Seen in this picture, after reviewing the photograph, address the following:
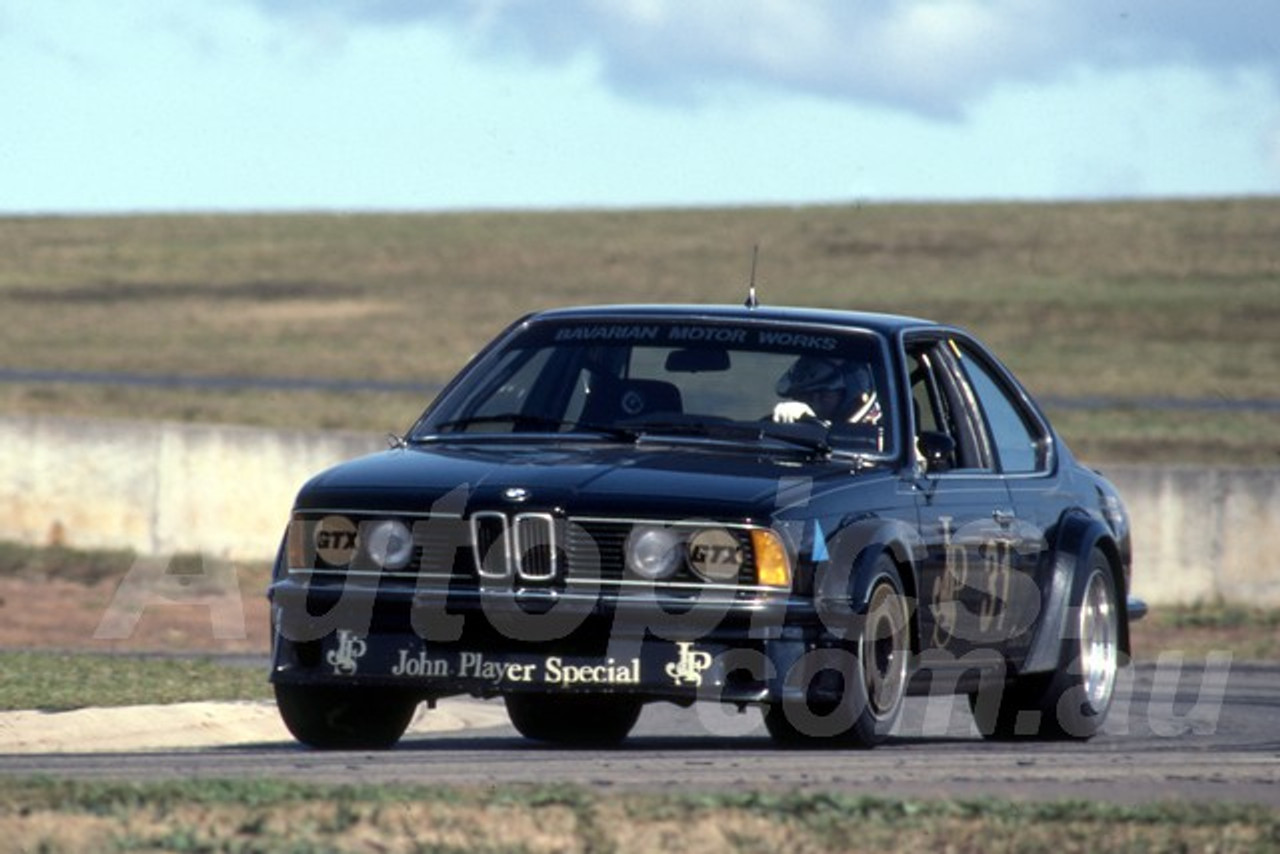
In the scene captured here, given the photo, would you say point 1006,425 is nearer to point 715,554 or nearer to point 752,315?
point 752,315

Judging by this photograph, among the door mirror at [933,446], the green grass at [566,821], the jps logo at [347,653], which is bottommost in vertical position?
the green grass at [566,821]

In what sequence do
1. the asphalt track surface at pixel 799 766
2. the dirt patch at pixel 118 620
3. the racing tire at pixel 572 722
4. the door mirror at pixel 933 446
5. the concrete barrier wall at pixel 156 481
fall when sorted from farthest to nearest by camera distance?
1. the concrete barrier wall at pixel 156 481
2. the dirt patch at pixel 118 620
3. the racing tire at pixel 572 722
4. the door mirror at pixel 933 446
5. the asphalt track surface at pixel 799 766

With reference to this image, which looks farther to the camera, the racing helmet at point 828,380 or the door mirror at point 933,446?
the door mirror at point 933,446

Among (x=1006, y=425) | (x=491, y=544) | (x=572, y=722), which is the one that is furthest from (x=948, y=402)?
(x=491, y=544)

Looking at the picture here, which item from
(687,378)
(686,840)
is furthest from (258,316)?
(686,840)

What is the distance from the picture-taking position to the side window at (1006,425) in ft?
34.3

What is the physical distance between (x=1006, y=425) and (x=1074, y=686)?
1007 millimetres

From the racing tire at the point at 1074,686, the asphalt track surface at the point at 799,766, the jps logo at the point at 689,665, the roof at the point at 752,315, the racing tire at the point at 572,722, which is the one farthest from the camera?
the racing tire at the point at 572,722

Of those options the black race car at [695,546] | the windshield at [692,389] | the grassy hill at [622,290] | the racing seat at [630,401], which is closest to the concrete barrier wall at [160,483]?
the black race car at [695,546]

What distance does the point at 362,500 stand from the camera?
872 cm

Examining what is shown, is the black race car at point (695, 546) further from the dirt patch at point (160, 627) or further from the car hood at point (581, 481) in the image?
the dirt patch at point (160, 627)

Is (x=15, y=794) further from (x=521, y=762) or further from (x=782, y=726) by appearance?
(x=782, y=726)

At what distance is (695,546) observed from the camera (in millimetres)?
8461

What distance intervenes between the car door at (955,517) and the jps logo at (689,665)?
1.00 metres
